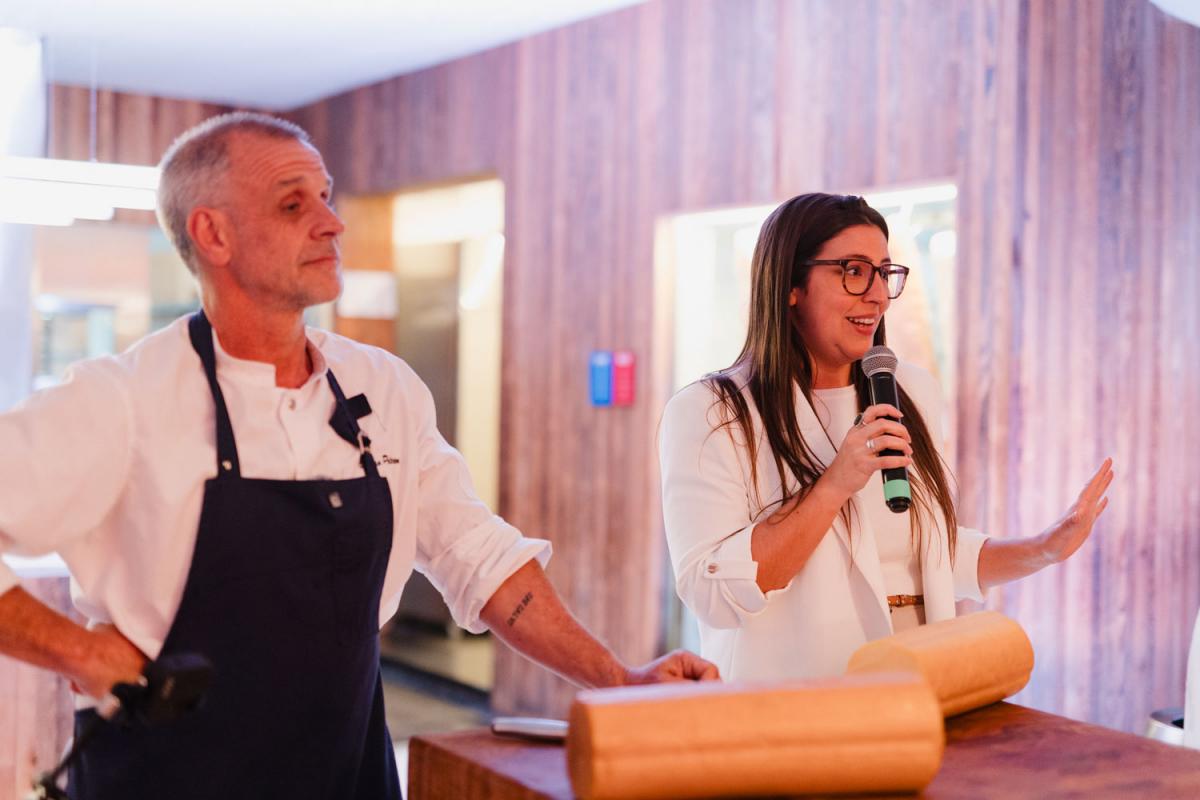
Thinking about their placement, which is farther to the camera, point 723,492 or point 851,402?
point 851,402

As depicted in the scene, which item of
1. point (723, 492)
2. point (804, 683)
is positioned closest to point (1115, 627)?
point (723, 492)

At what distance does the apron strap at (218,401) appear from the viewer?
1.76 meters

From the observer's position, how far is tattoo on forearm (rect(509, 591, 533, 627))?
6.40 feet

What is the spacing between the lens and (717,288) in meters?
5.23

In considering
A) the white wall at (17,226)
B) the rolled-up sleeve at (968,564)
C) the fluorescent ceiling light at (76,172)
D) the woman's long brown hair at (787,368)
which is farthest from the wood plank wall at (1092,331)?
the white wall at (17,226)

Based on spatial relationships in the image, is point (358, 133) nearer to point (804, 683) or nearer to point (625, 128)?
point (625, 128)

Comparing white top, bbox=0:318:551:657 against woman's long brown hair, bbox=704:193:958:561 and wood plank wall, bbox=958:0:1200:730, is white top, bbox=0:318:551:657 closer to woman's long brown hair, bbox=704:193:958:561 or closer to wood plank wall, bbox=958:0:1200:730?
woman's long brown hair, bbox=704:193:958:561

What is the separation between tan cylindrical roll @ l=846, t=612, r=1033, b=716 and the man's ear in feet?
3.28

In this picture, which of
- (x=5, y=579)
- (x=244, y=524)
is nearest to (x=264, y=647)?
(x=244, y=524)

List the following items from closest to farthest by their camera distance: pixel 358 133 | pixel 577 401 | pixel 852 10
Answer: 1. pixel 852 10
2. pixel 577 401
3. pixel 358 133

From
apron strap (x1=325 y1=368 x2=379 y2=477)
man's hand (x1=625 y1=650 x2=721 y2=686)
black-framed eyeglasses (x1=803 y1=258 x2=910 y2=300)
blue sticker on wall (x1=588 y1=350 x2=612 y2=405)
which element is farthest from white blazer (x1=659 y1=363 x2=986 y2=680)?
blue sticker on wall (x1=588 y1=350 x2=612 y2=405)

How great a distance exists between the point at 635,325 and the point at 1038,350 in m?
1.87

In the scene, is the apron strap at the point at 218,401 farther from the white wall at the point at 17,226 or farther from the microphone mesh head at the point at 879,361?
the white wall at the point at 17,226

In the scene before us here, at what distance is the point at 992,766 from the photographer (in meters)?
1.43
